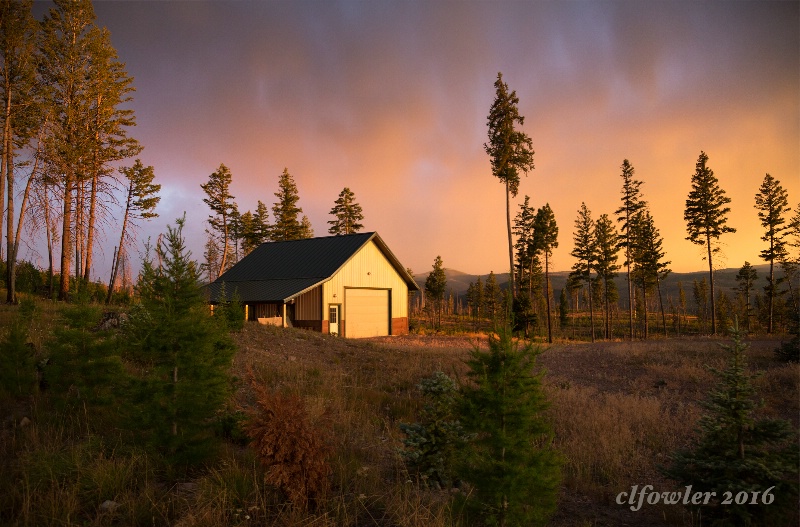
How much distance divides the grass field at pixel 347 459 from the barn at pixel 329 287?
14714 mm

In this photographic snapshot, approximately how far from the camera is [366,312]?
1288 inches

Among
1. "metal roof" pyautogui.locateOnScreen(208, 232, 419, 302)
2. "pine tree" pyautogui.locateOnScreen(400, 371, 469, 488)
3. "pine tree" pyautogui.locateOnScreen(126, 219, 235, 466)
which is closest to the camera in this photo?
"pine tree" pyautogui.locateOnScreen(126, 219, 235, 466)

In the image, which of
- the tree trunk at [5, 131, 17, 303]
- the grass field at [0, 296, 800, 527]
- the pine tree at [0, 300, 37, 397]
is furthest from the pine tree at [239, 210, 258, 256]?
the pine tree at [0, 300, 37, 397]

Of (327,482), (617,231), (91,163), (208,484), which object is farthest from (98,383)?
(617,231)

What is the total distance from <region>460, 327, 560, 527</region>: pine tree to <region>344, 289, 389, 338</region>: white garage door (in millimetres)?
26541

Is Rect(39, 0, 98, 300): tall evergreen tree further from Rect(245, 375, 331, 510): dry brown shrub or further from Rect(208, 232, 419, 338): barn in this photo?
Rect(245, 375, 331, 510): dry brown shrub

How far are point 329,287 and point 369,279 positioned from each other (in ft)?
12.5

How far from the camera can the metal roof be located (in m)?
30.2

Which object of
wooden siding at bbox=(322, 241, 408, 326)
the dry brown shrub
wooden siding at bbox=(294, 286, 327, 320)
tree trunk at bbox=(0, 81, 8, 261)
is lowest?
the dry brown shrub

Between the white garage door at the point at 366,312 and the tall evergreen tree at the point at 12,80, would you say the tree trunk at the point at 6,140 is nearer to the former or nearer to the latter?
the tall evergreen tree at the point at 12,80

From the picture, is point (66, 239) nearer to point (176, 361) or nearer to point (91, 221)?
point (91, 221)

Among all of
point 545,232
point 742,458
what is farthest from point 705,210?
point 742,458

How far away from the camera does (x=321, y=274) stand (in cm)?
3047

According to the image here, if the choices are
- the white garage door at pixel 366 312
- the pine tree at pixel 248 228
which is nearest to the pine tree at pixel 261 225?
the pine tree at pixel 248 228
